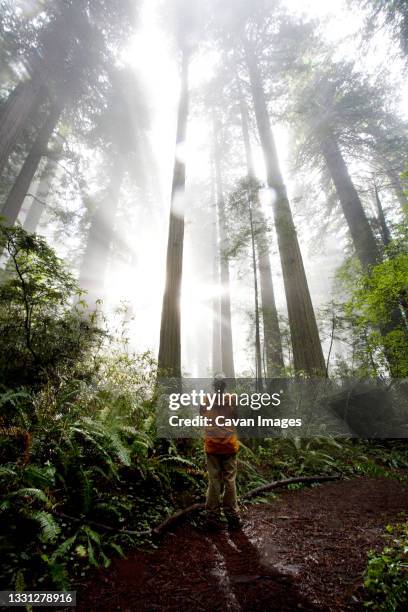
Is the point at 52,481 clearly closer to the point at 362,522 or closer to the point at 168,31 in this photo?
the point at 362,522

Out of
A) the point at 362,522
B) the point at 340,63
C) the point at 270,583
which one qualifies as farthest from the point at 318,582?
the point at 340,63

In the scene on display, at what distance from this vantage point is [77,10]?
11.0 m

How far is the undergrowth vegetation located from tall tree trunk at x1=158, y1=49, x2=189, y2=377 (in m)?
0.71

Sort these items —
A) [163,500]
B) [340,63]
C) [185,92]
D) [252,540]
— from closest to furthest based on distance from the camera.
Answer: [252,540]
[163,500]
[185,92]
[340,63]

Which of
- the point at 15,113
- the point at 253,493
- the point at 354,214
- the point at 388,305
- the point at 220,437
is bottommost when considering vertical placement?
the point at 253,493

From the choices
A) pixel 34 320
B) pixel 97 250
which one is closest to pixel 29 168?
pixel 97 250

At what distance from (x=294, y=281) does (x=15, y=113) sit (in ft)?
38.7

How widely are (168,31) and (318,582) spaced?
17.7 metres

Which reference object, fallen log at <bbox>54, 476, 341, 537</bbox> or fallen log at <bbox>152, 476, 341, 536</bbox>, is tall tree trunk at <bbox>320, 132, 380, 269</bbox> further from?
fallen log at <bbox>54, 476, 341, 537</bbox>

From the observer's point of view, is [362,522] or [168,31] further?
[168,31]

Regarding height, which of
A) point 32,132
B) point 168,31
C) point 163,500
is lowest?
point 163,500

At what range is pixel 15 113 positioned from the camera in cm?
1044

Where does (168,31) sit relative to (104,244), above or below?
above

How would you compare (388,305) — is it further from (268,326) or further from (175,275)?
(175,275)
